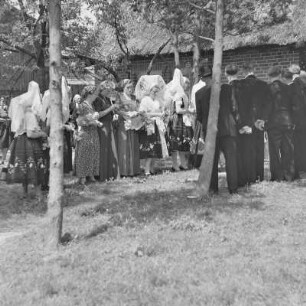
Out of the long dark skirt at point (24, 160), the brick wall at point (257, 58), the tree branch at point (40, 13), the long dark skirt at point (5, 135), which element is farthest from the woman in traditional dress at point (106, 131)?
the brick wall at point (257, 58)

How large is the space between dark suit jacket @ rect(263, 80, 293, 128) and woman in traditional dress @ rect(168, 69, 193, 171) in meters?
2.55

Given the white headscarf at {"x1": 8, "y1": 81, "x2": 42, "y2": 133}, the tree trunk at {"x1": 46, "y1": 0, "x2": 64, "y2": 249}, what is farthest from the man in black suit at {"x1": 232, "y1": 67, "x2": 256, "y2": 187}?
the tree trunk at {"x1": 46, "y1": 0, "x2": 64, "y2": 249}

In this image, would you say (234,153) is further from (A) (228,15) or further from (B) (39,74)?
(A) (228,15)

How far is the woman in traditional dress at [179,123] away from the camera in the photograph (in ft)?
38.9

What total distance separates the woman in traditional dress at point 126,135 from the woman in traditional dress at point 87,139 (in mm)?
795

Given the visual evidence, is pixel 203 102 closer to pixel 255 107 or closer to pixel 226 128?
pixel 226 128

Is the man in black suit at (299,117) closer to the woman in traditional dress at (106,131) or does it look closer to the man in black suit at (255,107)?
the man in black suit at (255,107)

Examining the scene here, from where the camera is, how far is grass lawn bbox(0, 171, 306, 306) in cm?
446

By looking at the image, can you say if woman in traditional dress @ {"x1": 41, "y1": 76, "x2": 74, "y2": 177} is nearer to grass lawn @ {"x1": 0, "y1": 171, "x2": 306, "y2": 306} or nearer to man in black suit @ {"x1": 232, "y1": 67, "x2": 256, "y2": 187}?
grass lawn @ {"x1": 0, "y1": 171, "x2": 306, "y2": 306}

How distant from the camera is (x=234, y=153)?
8.76 meters

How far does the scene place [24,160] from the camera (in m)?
8.62

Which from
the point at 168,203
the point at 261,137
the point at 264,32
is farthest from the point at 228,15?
the point at 168,203

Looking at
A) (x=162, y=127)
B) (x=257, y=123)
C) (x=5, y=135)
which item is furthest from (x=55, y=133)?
(x=5, y=135)

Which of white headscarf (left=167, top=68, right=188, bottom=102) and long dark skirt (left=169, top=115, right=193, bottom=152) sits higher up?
white headscarf (left=167, top=68, right=188, bottom=102)
